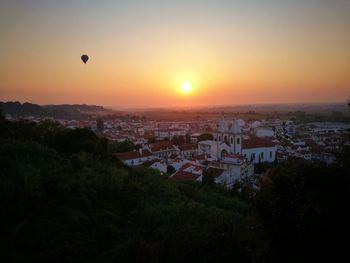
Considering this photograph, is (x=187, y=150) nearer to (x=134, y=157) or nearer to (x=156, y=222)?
(x=134, y=157)

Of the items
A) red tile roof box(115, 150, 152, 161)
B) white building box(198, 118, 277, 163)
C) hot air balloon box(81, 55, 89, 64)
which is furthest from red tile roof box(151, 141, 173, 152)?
hot air balloon box(81, 55, 89, 64)

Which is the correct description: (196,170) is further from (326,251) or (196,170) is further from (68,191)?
(326,251)

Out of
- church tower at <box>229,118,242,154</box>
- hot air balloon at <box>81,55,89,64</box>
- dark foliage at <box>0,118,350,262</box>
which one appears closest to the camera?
dark foliage at <box>0,118,350,262</box>

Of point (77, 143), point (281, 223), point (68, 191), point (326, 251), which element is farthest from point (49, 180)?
point (77, 143)

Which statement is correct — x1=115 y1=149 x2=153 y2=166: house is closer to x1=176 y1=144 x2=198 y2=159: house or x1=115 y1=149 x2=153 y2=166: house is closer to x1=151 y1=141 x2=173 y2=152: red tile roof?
x1=151 y1=141 x2=173 y2=152: red tile roof

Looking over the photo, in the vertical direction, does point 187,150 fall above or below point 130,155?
below

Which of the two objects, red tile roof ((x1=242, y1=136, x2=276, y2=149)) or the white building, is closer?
the white building

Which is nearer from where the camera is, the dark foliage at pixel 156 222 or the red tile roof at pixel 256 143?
the dark foliage at pixel 156 222

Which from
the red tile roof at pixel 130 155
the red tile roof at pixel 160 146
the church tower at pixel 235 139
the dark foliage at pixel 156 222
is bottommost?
the red tile roof at pixel 160 146

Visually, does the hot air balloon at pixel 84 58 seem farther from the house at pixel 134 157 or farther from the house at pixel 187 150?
the house at pixel 187 150

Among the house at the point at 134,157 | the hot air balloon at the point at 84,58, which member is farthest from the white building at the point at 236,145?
the hot air balloon at the point at 84,58

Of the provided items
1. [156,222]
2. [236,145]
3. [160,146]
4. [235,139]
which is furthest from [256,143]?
[156,222]
